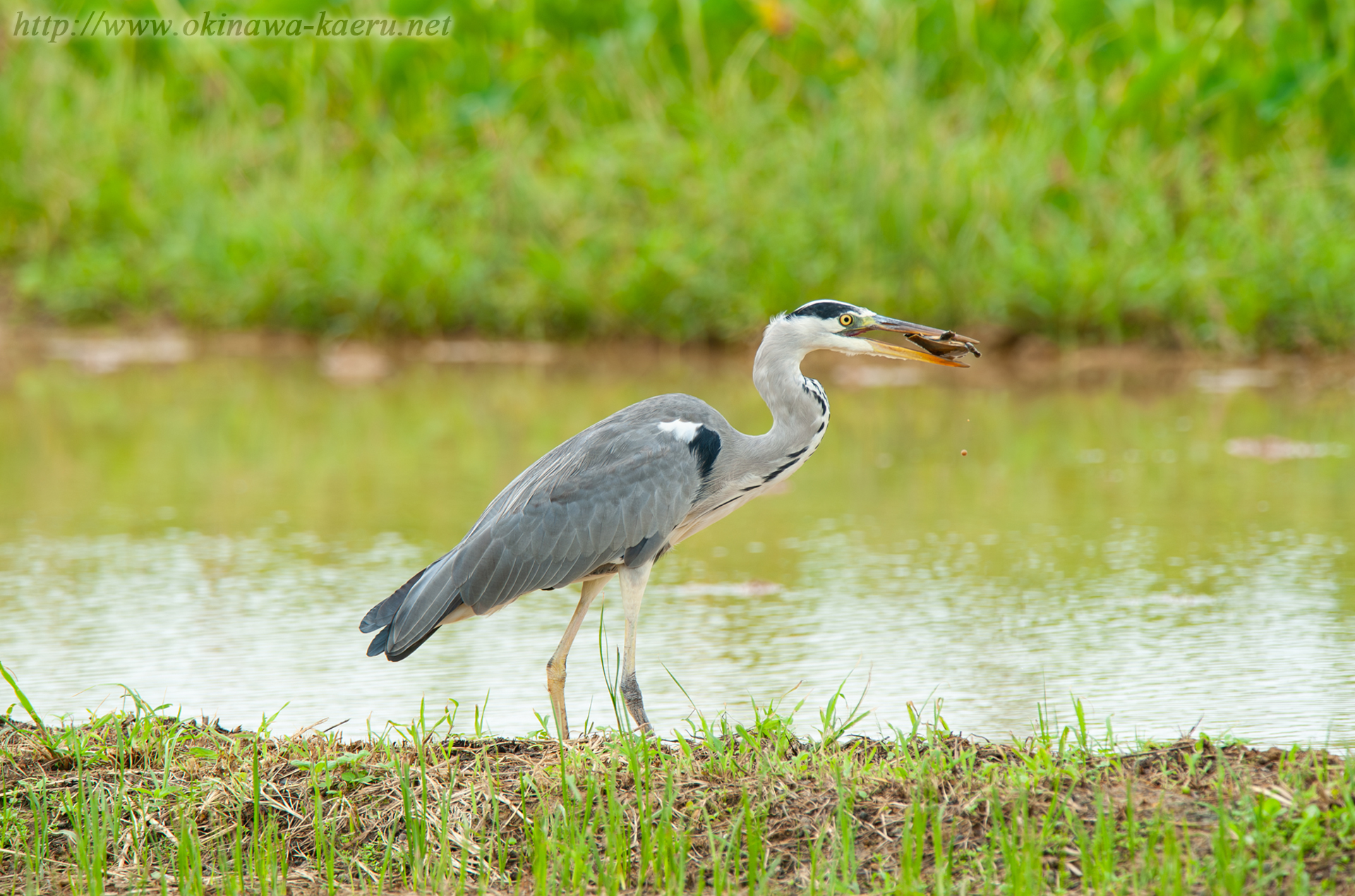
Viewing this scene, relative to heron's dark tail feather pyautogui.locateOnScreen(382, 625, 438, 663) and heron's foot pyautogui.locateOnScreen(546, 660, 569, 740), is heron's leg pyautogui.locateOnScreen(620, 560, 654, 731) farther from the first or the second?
heron's dark tail feather pyautogui.locateOnScreen(382, 625, 438, 663)

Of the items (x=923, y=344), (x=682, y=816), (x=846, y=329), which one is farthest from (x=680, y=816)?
(x=923, y=344)

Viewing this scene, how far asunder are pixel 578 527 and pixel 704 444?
0.42m

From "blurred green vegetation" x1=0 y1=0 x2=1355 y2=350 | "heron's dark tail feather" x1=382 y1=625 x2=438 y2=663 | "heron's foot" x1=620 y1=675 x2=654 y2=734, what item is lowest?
"heron's foot" x1=620 y1=675 x2=654 y2=734

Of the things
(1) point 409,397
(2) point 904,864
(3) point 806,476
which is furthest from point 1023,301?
(2) point 904,864

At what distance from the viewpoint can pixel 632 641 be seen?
4.14m

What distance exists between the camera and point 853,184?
Answer: 1145 cm

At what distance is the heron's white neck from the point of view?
4418mm

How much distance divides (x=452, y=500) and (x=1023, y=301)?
16.1 ft

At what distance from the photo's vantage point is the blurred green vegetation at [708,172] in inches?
428

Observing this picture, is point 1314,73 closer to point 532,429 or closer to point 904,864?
point 532,429

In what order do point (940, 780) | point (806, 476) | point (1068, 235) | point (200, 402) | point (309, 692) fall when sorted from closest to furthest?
point (940, 780), point (309, 692), point (806, 476), point (200, 402), point (1068, 235)

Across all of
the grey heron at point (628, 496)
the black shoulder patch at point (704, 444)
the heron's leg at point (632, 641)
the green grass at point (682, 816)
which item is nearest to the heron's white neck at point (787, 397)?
the grey heron at point (628, 496)

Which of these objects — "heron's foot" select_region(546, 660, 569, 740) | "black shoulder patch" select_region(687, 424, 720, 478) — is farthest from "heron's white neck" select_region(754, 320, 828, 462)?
"heron's foot" select_region(546, 660, 569, 740)

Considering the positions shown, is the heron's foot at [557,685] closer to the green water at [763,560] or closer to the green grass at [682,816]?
the green water at [763,560]
